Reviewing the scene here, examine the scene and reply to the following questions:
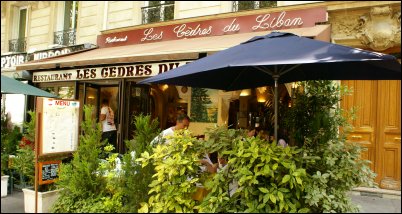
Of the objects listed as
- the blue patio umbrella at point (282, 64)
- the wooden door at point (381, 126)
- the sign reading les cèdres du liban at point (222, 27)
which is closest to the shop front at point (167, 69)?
the sign reading les cèdres du liban at point (222, 27)

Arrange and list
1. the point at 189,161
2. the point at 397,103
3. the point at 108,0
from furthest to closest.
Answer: the point at 108,0, the point at 397,103, the point at 189,161

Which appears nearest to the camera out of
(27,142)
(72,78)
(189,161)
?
(189,161)

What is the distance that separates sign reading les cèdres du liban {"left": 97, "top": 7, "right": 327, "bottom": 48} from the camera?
7.68 meters

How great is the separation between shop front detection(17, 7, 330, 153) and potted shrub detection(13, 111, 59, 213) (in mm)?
2624

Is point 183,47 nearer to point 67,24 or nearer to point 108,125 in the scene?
point 108,125

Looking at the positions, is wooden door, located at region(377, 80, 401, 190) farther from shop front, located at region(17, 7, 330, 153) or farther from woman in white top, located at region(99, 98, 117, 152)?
woman in white top, located at region(99, 98, 117, 152)

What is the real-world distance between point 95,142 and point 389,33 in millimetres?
5763

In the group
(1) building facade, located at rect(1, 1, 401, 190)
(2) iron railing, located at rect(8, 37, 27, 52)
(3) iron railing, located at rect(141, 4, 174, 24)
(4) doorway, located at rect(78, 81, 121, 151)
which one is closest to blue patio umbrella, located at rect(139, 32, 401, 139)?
(1) building facade, located at rect(1, 1, 401, 190)

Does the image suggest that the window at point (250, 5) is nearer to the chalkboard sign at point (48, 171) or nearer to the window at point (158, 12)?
the window at point (158, 12)

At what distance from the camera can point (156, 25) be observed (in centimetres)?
998

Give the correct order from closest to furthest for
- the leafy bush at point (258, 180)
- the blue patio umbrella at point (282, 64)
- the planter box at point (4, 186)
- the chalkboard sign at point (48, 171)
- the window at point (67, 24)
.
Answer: the blue patio umbrella at point (282, 64)
the leafy bush at point (258, 180)
the chalkboard sign at point (48, 171)
the planter box at point (4, 186)
the window at point (67, 24)

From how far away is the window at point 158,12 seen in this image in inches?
406

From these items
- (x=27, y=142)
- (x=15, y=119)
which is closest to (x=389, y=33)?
(x=27, y=142)

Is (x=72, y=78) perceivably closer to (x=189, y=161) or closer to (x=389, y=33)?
(x=189, y=161)
